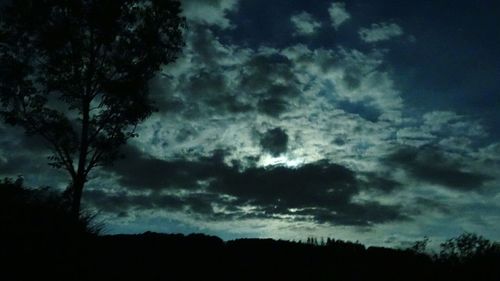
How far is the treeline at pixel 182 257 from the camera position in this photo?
9.38m

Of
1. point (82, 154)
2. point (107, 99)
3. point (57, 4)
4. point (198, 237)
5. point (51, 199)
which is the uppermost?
point (57, 4)

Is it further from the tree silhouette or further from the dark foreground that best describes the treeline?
the tree silhouette

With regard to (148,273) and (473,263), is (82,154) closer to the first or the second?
(148,273)

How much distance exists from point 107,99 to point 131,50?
293 centimetres

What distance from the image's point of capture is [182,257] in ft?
33.9

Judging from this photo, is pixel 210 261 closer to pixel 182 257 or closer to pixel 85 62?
pixel 182 257

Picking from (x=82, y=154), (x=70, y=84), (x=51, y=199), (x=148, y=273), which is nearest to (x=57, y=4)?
(x=70, y=84)

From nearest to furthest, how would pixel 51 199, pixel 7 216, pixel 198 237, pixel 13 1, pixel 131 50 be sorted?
pixel 7 216 < pixel 198 237 < pixel 51 199 < pixel 13 1 < pixel 131 50

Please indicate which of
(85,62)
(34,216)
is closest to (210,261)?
(34,216)

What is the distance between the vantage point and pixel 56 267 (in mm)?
9289

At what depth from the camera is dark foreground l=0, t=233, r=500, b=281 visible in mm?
9344

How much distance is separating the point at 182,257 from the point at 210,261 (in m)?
0.58

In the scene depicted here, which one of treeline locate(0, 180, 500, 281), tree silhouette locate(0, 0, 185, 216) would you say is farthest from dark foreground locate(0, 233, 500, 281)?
tree silhouette locate(0, 0, 185, 216)

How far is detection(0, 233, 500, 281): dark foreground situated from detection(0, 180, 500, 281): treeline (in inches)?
0.6
